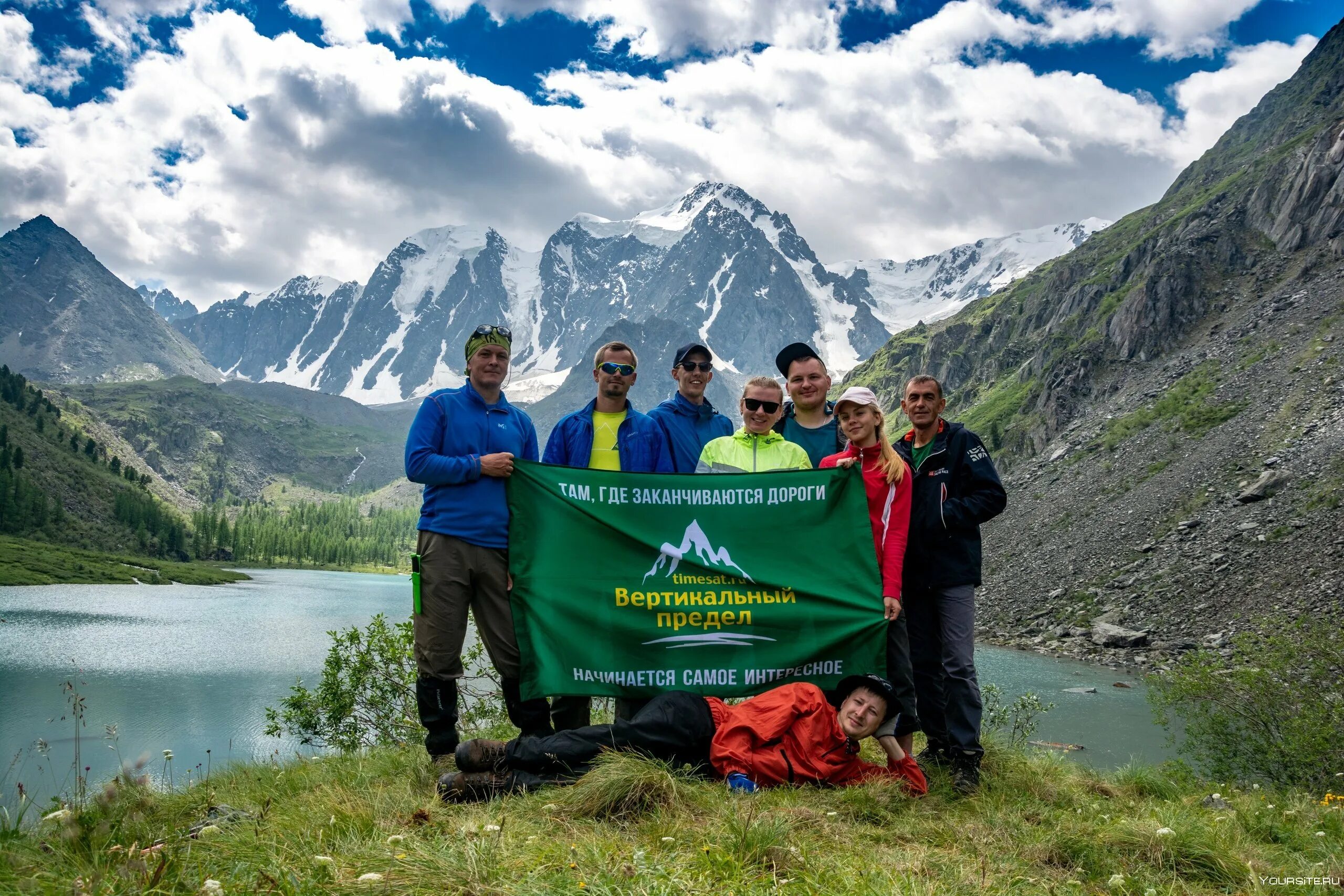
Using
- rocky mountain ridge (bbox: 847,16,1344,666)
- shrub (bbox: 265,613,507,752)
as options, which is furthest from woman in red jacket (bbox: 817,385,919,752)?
rocky mountain ridge (bbox: 847,16,1344,666)

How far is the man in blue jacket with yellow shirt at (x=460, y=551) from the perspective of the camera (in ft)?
21.1

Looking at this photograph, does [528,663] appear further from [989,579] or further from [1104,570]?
[989,579]

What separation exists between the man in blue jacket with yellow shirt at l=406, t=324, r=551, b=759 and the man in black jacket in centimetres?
Answer: 345

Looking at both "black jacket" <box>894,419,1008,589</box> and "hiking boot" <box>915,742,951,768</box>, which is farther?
"hiking boot" <box>915,742,951,768</box>

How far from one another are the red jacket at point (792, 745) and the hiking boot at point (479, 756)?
161 centimetres

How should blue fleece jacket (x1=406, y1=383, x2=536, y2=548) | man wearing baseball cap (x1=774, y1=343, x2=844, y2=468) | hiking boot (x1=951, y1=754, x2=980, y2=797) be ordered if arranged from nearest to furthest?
hiking boot (x1=951, y1=754, x2=980, y2=797)
blue fleece jacket (x1=406, y1=383, x2=536, y2=548)
man wearing baseball cap (x1=774, y1=343, x2=844, y2=468)

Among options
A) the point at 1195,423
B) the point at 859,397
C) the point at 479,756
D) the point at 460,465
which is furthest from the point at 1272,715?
the point at 1195,423

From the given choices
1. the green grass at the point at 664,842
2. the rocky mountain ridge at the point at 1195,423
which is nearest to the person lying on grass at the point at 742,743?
the green grass at the point at 664,842

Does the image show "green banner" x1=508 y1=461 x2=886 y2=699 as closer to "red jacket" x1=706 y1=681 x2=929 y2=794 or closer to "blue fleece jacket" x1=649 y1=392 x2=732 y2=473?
"red jacket" x1=706 y1=681 x2=929 y2=794

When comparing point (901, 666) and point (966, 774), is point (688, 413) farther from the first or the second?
point (966, 774)

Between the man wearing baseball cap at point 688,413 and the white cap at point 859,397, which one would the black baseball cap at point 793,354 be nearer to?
the white cap at point 859,397

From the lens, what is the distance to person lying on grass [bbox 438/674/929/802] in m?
5.52

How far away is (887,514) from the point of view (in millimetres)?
6672

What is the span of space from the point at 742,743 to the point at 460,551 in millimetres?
2808
